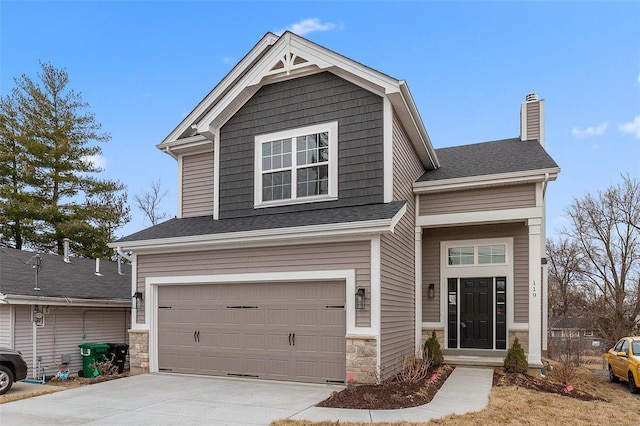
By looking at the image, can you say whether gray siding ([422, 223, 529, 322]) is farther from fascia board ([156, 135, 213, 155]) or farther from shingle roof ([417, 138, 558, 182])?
fascia board ([156, 135, 213, 155])

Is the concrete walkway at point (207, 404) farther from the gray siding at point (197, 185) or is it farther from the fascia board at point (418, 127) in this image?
the fascia board at point (418, 127)

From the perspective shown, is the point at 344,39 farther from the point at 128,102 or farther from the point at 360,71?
the point at 128,102

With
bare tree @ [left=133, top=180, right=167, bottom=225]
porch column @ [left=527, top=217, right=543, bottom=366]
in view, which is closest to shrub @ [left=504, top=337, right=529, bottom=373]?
porch column @ [left=527, top=217, right=543, bottom=366]

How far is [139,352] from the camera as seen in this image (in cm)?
1042

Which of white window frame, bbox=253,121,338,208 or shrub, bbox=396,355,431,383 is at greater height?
white window frame, bbox=253,121,338,208

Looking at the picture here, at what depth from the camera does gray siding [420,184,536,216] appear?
10.5 meters

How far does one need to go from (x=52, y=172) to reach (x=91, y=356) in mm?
15117

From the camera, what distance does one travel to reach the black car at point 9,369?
9.37m

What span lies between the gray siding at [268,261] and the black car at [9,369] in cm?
245

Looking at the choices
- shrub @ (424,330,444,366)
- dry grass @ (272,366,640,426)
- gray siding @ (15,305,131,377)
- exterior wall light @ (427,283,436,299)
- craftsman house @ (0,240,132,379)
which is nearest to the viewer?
dry grass @ (272,366,640,426)

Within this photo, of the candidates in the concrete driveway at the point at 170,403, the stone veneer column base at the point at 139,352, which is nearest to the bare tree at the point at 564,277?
the concrete driveway at the point at 170,403

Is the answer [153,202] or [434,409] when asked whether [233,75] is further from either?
[153,202]

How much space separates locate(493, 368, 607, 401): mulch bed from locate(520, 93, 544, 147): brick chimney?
732cm

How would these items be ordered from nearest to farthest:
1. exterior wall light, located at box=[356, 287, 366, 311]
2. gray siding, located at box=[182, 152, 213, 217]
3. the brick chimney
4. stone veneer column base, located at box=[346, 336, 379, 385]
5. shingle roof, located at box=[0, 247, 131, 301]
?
1. stone veneer column base, located at box=[346, 336, 379, 385]
2. exterior wall light, located at box=[356, 287, 366, 311]
3. gray siding, located at box=[182, 152, 213, 217]
4. shingle roof, located at box=[0, 247, 131, 301]
5. the brick chimney
